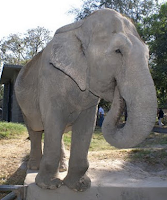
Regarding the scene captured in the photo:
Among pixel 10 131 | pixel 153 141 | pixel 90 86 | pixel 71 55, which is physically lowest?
pixel 153 141

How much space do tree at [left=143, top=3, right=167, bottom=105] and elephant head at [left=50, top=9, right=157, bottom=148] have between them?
42.7 feet

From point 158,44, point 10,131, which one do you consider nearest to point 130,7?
point 158,44

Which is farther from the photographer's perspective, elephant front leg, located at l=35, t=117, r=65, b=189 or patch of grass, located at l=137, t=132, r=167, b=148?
patch of grass, located at l=137, t=132, r=167, b=148

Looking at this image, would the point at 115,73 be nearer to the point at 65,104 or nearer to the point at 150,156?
the point at 65,104

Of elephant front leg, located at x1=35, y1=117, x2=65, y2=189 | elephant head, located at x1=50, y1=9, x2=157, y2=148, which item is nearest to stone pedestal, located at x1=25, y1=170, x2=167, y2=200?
elephant front leg, located at x1=35, y1=117, x2=65, y2=189

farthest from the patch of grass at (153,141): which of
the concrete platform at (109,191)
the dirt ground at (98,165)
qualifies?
the concrete platform at (109,191)

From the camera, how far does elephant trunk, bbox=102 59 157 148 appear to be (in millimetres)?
1897

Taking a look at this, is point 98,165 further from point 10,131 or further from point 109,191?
point 10,131

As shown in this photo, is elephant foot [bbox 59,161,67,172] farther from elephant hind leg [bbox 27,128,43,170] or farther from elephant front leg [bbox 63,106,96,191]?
elephant front leg [bbox 63,106,96,191]

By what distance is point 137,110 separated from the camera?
193 centimetres

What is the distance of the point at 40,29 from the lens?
28.1 m

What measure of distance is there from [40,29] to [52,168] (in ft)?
88.7

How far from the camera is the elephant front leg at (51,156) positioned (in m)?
2.52

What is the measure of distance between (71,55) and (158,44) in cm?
1392
